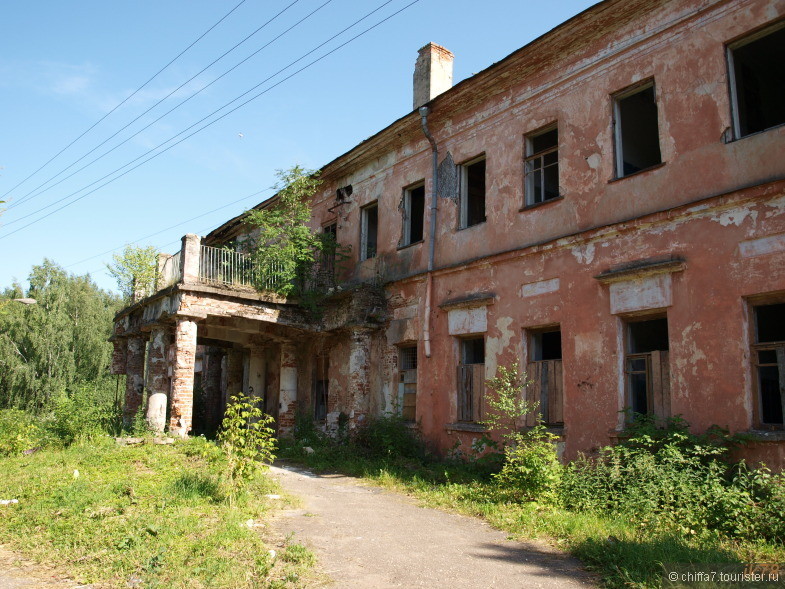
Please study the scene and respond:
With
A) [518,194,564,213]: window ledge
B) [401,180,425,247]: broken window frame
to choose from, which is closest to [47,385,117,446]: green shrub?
[401,180,425,247]: broken window frame

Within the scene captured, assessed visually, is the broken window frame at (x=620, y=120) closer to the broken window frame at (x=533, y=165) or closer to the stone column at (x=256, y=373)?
the broken window frame at (x=533, y=165)

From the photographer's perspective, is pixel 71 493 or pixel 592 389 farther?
pixel 592 389

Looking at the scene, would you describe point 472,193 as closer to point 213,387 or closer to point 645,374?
point 645,374

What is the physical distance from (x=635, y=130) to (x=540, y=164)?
179 cm

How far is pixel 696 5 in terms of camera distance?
9391mm

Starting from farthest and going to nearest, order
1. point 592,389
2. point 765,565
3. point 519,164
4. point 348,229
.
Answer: point 348,229
point 519,164
point 592,389
point 765,565

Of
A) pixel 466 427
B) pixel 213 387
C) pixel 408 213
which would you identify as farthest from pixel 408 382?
pixel 213 387

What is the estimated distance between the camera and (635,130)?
11.4 m

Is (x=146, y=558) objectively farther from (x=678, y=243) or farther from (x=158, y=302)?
(x=158, y=302)

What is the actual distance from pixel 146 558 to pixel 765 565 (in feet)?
19.1

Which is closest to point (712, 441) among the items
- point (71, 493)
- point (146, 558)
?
point (146, 558)

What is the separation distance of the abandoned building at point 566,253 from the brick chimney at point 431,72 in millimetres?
62

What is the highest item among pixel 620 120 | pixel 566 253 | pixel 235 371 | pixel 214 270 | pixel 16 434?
pixel 620 120

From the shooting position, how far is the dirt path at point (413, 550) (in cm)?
560
